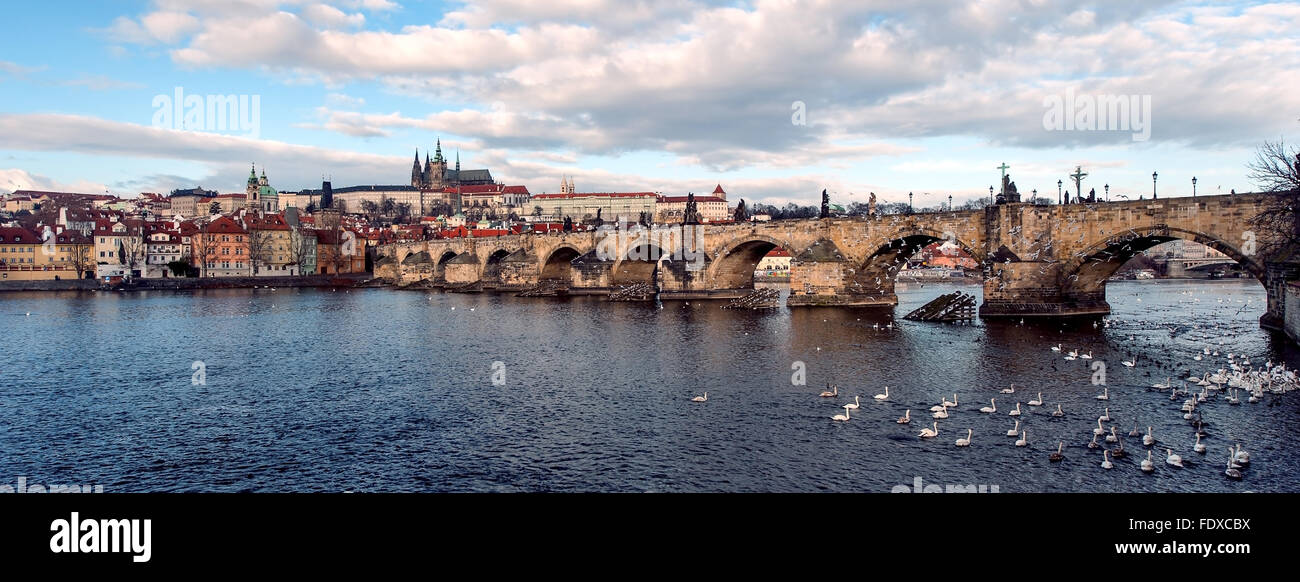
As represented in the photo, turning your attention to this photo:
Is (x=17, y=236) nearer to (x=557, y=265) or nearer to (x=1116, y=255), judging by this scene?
(x=557, y=265)

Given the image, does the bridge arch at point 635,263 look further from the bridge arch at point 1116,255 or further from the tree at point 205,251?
the tree at point 205,251

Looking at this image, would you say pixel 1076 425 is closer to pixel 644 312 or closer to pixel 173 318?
pixel 644 312

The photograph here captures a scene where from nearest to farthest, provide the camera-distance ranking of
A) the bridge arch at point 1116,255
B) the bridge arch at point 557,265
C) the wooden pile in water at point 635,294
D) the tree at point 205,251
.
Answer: the bridge arch at point 1116,255, the wooden pile in water at point 635,294, the bridge arch at point 557,265, the tree at point 205,251

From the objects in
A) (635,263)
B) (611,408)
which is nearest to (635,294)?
(635,263)

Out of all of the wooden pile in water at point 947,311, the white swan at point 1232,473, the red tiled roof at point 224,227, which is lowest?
the white swan at point 1232,473

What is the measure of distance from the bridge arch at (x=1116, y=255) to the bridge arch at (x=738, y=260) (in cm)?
2193

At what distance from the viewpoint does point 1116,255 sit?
125 feet

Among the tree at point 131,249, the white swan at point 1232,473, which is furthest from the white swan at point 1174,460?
the tree at point 131,249

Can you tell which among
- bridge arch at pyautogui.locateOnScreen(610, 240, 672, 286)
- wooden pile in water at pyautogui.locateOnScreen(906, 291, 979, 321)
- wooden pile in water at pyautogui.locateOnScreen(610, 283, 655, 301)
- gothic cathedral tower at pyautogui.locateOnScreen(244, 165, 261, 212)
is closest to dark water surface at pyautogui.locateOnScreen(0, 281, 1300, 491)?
wooden pile in water at pyautogui.locateOnScreen(906, 291, 979, 321)

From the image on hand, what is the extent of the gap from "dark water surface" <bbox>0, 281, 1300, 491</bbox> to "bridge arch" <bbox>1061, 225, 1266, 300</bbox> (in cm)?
304

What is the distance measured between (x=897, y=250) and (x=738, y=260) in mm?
15136

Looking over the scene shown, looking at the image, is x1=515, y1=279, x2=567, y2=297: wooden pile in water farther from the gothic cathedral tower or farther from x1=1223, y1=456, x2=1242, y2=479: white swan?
the gothic cathedral tower

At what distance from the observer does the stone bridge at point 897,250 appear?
3378 cm
